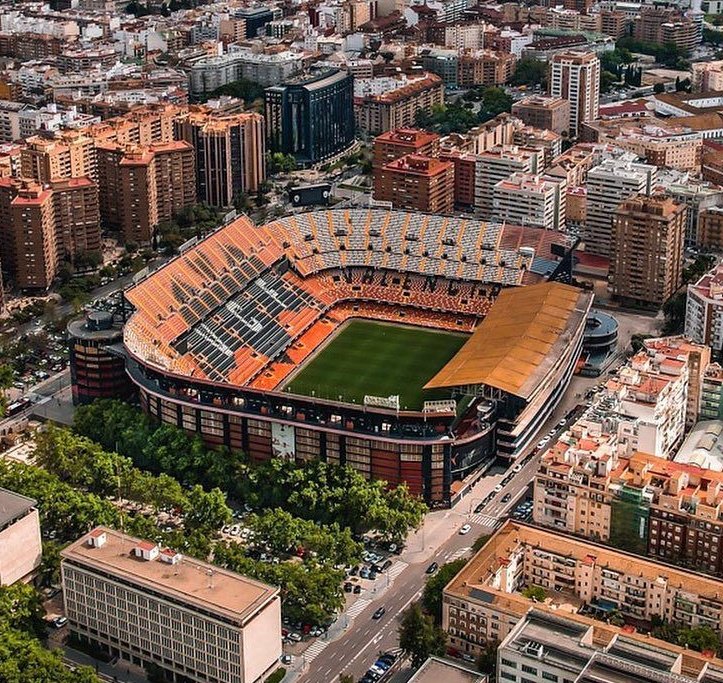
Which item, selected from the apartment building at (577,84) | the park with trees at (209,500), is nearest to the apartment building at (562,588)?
the park with trees at (209,500)

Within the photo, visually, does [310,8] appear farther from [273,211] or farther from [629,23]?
[273,211]

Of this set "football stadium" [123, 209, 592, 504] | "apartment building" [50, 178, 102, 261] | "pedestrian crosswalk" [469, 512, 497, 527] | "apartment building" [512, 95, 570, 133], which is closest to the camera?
"pedestrian crosswalk" [469, 512, 497, 527]

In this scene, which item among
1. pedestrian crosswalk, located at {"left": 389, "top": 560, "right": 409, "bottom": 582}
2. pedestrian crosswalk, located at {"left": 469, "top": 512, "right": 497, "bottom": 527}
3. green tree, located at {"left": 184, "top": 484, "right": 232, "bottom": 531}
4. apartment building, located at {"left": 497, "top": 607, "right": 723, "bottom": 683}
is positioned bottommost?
pedestrian crosswalk, located at {"left": 389, "top": 560, "right": 409, "bottom": 582}

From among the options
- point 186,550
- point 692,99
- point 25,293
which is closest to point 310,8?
point 692,99

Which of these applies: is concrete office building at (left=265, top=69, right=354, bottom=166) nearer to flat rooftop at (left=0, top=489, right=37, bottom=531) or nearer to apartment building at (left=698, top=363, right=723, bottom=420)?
apartment building at (left=698, top=363, right=723, bottom=420)

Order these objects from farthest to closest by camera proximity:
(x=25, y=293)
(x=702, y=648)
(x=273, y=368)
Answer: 1. (x=25, y=293)
2. (x=273, y=368)
3. (x=702, y=648)

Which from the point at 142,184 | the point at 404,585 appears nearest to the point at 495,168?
the point at 142,184

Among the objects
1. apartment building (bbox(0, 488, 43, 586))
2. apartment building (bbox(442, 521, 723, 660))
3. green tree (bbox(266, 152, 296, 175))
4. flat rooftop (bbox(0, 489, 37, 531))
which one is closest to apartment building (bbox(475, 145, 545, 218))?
green tree (bbox(266, 152, 296, 175))
